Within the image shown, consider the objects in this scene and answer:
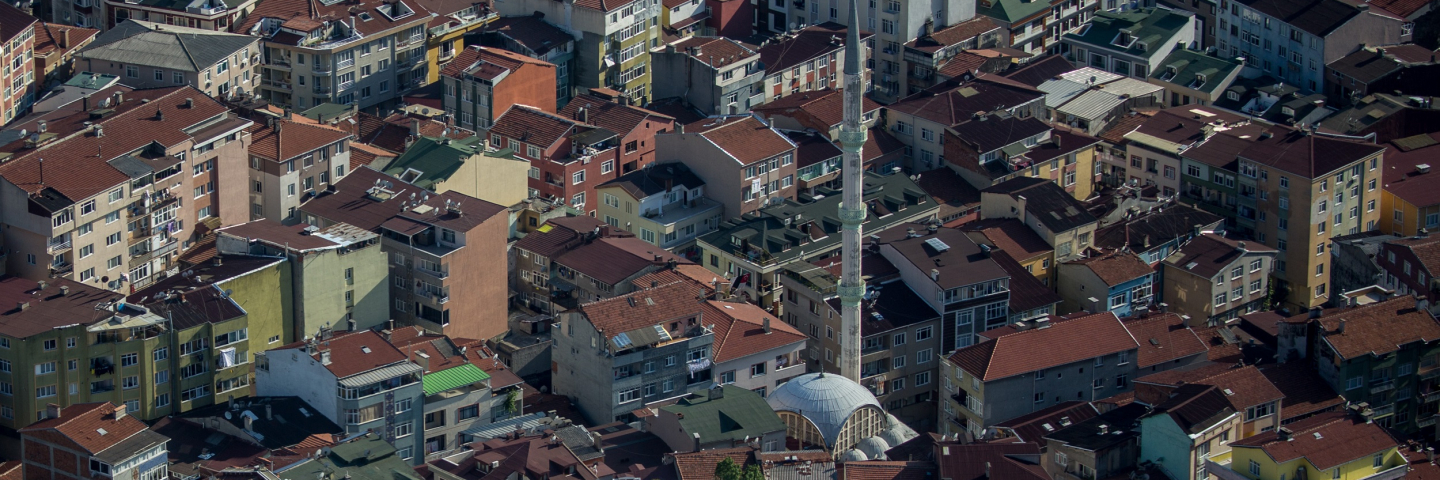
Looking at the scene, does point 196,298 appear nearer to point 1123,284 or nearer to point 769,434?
point 769,434

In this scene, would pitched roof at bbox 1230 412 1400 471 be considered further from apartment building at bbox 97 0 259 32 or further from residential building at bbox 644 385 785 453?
apartment building at bbox 97 0 259 32

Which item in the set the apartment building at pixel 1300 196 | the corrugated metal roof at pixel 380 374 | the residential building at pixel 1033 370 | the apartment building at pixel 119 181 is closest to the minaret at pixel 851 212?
the residential building at pixel 1033 370

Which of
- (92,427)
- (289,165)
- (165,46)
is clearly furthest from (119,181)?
(165,46)

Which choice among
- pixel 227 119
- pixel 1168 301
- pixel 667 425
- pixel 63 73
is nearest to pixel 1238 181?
pixel 1168 301

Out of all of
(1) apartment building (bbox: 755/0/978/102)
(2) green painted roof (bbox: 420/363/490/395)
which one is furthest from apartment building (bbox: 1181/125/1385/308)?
(2) green painted roof (bbox: 420/363/490/395)

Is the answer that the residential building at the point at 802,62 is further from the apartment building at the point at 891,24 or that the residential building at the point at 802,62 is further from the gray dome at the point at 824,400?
the gray dome at the point at 824,400

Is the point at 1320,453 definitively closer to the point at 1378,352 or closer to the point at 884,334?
the point at 1378,352
